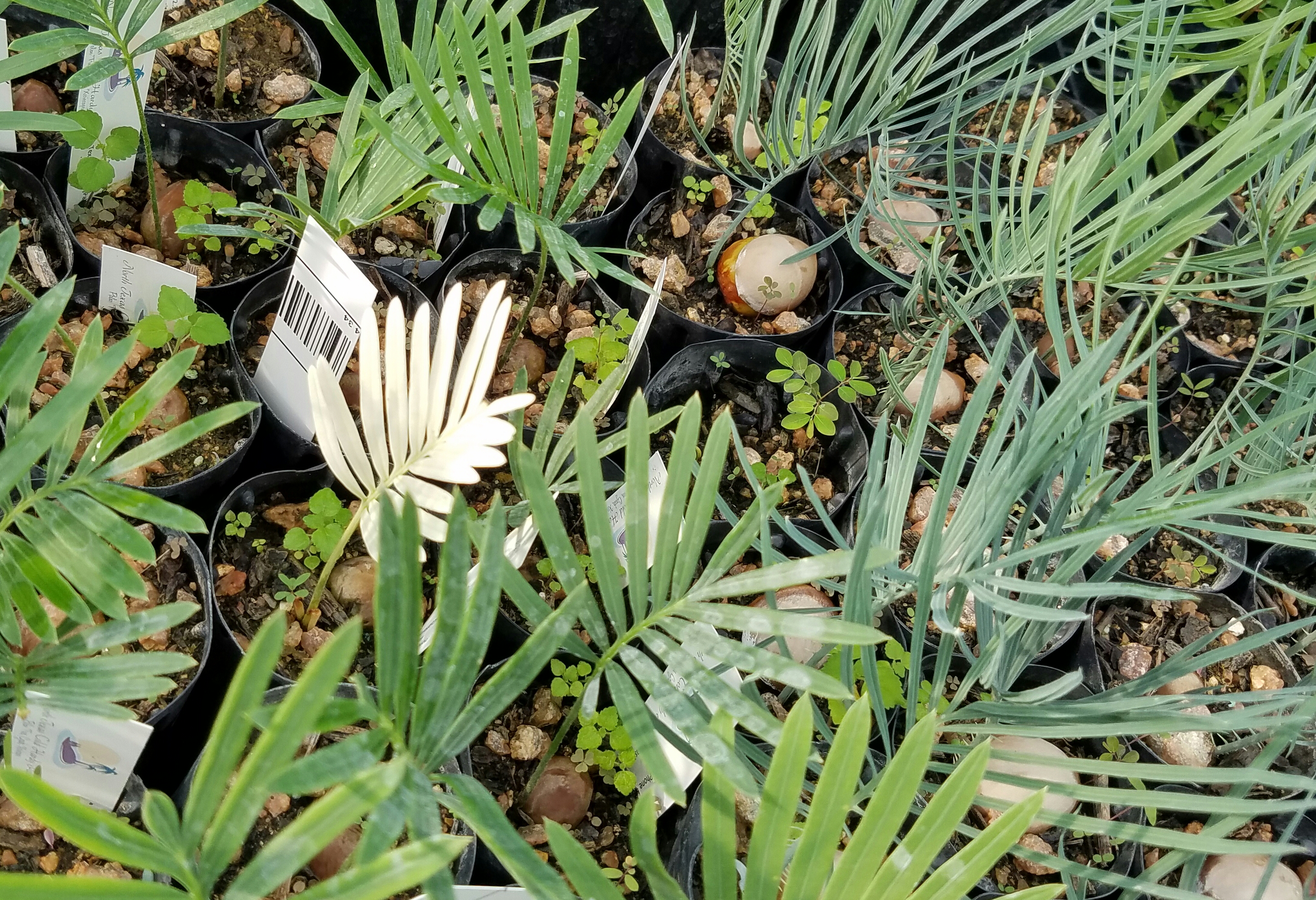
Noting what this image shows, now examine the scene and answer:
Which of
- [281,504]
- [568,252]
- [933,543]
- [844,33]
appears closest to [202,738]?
[281,504]

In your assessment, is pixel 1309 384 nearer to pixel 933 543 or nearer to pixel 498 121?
pixel 933 543

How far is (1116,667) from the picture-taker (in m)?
1.16

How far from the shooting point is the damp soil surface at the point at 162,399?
0.99 metres

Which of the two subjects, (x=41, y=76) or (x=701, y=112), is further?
(x=701, y=112)

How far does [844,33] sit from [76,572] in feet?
4.67

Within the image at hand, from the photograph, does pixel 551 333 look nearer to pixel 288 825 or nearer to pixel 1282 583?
pixel 288 825

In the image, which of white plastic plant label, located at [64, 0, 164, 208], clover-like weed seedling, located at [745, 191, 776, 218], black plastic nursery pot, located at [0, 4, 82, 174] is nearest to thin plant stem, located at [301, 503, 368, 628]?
white plastic plant label, located at [64, 0, 164, 208]

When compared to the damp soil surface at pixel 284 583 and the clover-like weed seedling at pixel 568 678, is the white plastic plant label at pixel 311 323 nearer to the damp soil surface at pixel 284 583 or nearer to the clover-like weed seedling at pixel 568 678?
the damp soil surface at pixel 284 583

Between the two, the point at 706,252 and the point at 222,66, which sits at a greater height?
the point at 222,66

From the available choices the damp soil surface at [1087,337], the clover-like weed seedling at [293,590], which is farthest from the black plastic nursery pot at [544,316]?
the damp soil surface at [1087,337]

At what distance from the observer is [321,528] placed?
93cm

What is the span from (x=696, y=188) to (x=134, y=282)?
28.8 inches

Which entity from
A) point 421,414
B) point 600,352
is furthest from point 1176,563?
point 421,414

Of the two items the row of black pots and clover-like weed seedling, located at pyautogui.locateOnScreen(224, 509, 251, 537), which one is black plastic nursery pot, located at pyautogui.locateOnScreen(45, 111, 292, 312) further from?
clover-like weed seedling, located at pyautogui.locateOnScreen(224, 509, 251, 537)
